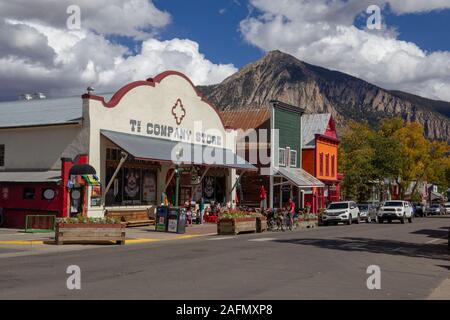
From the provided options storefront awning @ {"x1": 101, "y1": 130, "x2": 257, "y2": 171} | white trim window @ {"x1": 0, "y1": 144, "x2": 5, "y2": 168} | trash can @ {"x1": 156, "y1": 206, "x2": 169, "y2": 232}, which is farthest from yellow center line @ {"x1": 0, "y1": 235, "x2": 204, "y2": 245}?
white trim window @ {"x1": 0, "y1": 144, "x2": 5, "y2": 168}

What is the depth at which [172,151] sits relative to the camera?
31344mm

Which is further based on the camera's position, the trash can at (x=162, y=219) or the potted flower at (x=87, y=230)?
the trash can at (x=162, y=219)

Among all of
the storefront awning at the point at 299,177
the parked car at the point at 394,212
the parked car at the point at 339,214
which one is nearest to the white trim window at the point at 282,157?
the storefront awning at the point at 299,177

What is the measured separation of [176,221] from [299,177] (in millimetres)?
21089

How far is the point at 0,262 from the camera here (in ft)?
49.5

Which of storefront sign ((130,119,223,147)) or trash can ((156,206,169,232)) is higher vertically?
storefront sign ((130,119,223,147))

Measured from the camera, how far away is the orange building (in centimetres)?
5169

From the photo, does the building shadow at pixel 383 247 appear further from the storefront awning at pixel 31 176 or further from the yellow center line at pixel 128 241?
the storefront awning at pixel 31 176

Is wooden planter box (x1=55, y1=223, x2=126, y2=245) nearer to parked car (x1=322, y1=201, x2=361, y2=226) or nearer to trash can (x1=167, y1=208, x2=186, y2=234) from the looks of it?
trash can (x1=167, y1=208, x2=186, y2=234)

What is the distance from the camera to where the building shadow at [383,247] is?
19.4m

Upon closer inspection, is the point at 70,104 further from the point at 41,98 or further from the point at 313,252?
the point at 313,252

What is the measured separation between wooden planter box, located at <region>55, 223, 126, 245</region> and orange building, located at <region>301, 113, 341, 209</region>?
31.8 metres

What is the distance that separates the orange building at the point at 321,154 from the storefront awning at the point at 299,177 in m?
2.15
